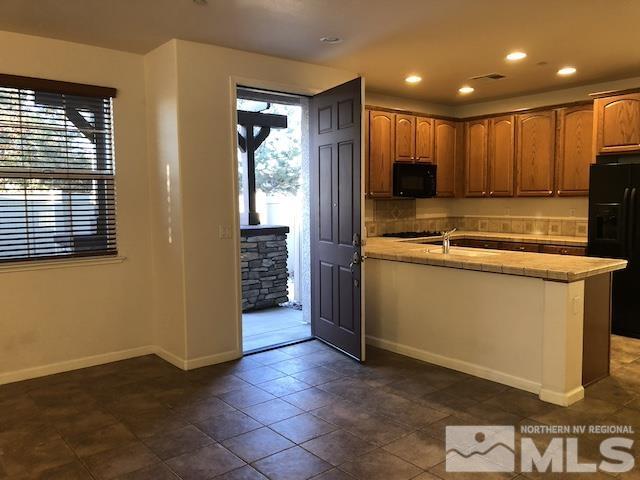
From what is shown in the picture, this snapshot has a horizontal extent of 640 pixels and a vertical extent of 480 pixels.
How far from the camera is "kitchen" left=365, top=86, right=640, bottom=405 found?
3512 mm

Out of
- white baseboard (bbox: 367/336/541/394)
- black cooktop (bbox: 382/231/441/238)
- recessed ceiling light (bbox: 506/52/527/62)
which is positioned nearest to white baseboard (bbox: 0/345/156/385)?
white baseboard (bbox: 367/336/541/394)

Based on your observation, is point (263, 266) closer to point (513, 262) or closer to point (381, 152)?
point (381, 152)

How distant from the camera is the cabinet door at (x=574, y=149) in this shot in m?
5.52

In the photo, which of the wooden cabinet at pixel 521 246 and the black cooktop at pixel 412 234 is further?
the black cooktop at pixel 412 234

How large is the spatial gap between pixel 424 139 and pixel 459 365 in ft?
9.94

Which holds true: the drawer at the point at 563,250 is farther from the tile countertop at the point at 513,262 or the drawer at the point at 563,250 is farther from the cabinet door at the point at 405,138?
the cabinet door at the point at 405,138

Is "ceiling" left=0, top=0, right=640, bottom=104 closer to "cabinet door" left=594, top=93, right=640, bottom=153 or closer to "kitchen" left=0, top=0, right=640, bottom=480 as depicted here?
A: "kitchen" left=0, top=0, right=640, bottom=480

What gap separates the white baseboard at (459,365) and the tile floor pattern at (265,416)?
84 mm

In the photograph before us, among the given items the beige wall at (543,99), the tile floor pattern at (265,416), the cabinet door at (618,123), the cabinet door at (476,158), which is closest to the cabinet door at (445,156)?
the cabinet door at (476,158)

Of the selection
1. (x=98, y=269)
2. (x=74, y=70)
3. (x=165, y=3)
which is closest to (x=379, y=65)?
(x=165, y=3)

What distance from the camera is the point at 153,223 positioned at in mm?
4430

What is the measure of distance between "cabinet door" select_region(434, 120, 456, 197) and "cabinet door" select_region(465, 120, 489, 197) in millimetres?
175

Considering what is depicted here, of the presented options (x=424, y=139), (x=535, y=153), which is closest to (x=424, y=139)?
(x=424, y=139)

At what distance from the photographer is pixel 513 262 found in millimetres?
3705
